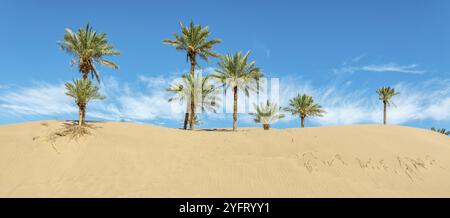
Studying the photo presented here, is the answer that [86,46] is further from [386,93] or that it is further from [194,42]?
[386,93]

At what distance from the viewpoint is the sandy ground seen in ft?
35.8

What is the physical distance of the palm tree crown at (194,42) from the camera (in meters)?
30.1

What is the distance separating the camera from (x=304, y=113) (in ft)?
136

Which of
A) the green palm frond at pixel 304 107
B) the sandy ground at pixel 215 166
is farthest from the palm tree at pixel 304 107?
the sandy ground at pixel 215 166

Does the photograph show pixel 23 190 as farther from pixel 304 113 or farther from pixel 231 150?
pixel 304 113

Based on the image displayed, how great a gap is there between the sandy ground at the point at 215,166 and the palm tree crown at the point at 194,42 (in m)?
15.0

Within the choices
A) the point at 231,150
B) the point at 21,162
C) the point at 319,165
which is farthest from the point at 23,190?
the point at 319,165

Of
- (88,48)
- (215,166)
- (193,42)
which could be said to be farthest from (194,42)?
(215,166)

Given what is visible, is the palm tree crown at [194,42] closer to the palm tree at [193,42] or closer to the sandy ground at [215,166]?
the palm tree at [193,42]

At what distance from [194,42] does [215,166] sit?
19909 mm

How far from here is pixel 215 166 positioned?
12.9 m

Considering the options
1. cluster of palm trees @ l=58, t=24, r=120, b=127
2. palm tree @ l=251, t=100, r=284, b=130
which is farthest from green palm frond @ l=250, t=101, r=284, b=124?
cluster of palm trees @ l=58, t=24, r=120, b=127
